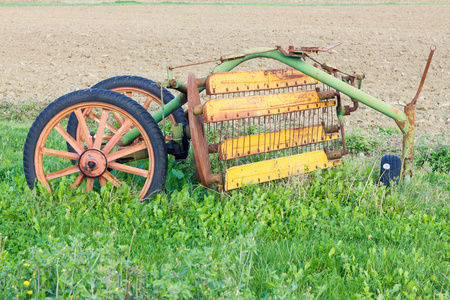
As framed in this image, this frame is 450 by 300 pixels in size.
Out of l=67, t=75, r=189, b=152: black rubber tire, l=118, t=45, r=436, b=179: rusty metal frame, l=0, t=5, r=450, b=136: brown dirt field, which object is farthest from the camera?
l=0, t=5, r=450, b=136: brown dirt field

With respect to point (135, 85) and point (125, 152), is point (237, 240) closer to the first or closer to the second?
point (125, 152)

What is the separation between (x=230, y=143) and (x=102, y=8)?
1862 centimetres

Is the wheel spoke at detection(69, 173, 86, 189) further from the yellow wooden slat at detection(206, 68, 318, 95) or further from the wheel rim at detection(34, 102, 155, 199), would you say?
the yellow wooden slat at detection(206, 68, 318, 95)

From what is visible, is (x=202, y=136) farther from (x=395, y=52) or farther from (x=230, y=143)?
(x=395, y=52)

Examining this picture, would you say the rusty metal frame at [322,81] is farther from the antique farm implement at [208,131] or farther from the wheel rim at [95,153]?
the wheel rim at [95,153]

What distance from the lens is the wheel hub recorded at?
337cm

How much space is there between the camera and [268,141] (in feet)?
12.5

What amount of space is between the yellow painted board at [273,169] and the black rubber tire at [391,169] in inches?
19.2

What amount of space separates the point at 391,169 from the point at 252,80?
1506mm

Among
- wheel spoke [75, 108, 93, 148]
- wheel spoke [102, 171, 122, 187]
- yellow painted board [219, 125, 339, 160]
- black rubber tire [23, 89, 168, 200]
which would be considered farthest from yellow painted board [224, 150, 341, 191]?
wheel spoke [75, 108, 93, 148]

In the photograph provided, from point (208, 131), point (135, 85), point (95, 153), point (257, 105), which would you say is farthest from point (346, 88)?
point (95, 153)

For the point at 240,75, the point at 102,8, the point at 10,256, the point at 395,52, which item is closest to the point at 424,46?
the point at 395,52

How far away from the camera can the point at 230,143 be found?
366 cm

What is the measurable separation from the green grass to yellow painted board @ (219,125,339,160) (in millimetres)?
327
